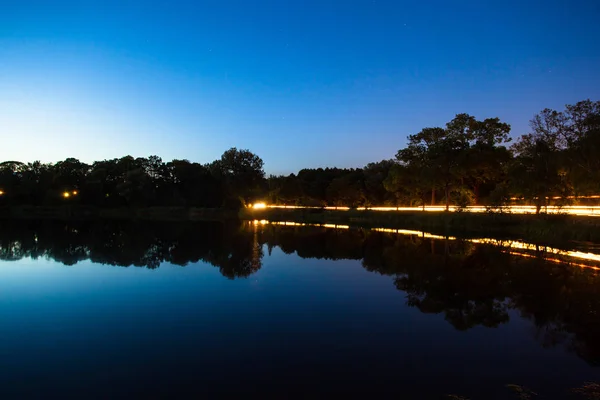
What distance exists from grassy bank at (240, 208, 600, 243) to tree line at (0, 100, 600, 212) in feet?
9.59

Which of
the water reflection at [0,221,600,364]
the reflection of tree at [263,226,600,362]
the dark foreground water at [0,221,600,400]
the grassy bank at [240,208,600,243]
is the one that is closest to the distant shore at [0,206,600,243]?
the grassy bank at [240,208,600,243]

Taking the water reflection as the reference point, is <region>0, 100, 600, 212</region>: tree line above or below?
above

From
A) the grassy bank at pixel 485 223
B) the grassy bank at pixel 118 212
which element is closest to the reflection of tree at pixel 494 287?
the grassy bank at pixel 485 223

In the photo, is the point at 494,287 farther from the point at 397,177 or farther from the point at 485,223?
the point at 397,177

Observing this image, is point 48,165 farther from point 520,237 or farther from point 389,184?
point 520,237

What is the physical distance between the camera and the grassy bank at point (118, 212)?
8904cm

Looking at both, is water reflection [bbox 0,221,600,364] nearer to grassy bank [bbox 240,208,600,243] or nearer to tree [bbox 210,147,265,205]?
grassy bank [bbox 240,208,600,243]

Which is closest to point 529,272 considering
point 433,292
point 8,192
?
point 433,292

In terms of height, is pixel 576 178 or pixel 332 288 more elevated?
pixel 576 178

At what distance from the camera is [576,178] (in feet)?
118

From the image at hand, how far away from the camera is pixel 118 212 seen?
314 ft

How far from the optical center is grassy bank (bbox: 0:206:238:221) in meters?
89.0

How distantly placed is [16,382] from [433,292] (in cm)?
1360

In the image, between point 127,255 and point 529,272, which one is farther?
point 127,255
